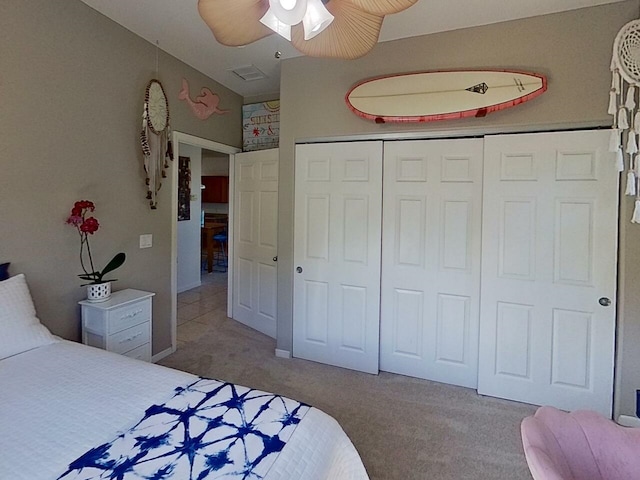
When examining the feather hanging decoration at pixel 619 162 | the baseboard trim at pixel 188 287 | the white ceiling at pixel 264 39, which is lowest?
the baseboard trim at pixel 188 287

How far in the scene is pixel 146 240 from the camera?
3.13m

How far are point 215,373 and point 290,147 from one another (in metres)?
2.09

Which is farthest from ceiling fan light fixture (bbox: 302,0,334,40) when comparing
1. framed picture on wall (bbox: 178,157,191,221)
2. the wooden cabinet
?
the wooden cabinet

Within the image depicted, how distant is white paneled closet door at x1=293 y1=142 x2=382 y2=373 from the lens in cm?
306

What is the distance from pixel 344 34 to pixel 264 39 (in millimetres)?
1596

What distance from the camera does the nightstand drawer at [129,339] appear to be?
247cm

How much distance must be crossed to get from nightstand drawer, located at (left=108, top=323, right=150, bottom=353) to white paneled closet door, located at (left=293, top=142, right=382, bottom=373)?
1.29 meters

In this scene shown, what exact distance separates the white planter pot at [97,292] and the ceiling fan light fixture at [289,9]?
2.23 metres

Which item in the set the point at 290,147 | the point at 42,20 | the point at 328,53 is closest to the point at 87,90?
the point at 42,20

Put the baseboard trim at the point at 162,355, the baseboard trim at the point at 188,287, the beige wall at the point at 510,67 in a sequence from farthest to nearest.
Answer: the baseboard trim at the point at 188,287 → the baseboard trim at the point at 162,355 → the beige wall at the point at 510,67

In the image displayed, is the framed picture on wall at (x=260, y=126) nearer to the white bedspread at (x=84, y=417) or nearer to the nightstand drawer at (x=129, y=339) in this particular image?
the nightstand drawer at (x=129, y=339)

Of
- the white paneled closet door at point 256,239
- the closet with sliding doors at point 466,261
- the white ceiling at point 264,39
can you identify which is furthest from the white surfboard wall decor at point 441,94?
the white paneled closet door at point 256,239

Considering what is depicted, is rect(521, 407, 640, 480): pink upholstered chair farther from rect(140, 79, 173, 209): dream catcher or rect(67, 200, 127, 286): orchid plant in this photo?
rect(140, 79, 173, 209): dream catcher

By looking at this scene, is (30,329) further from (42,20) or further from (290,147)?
(290,147)
